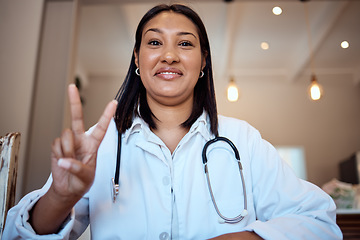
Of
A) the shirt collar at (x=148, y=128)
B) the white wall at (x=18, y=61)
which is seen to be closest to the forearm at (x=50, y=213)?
the shirt collar at (x=148, y=128)

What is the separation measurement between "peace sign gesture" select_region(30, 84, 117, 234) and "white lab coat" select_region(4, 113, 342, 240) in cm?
8

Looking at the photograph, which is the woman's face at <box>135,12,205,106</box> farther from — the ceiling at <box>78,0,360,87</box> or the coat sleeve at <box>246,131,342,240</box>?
the ceiling at <box>78,0,360,87</box>

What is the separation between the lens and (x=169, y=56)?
101cm

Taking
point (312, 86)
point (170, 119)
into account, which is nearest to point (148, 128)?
point (170, 119)

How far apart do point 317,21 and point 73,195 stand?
4.20 metres

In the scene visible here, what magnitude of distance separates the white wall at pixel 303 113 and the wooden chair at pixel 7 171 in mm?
4917

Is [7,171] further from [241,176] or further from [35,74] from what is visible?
[35,74]

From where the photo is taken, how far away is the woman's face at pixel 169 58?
1.03m

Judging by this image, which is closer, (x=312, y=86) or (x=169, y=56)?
(x=169, y=56)

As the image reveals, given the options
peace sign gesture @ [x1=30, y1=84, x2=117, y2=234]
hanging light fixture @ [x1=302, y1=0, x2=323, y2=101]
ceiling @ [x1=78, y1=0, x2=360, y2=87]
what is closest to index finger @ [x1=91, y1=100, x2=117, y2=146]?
peace sign gesture @ [x1=30, y1=84, x2=117, y2=234]

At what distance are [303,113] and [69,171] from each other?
570cm

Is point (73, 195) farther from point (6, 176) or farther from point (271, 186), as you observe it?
point (271, 186)

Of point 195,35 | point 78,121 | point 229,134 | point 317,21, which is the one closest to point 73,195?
point 78,121

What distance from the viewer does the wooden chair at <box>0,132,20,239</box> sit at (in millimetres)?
764
